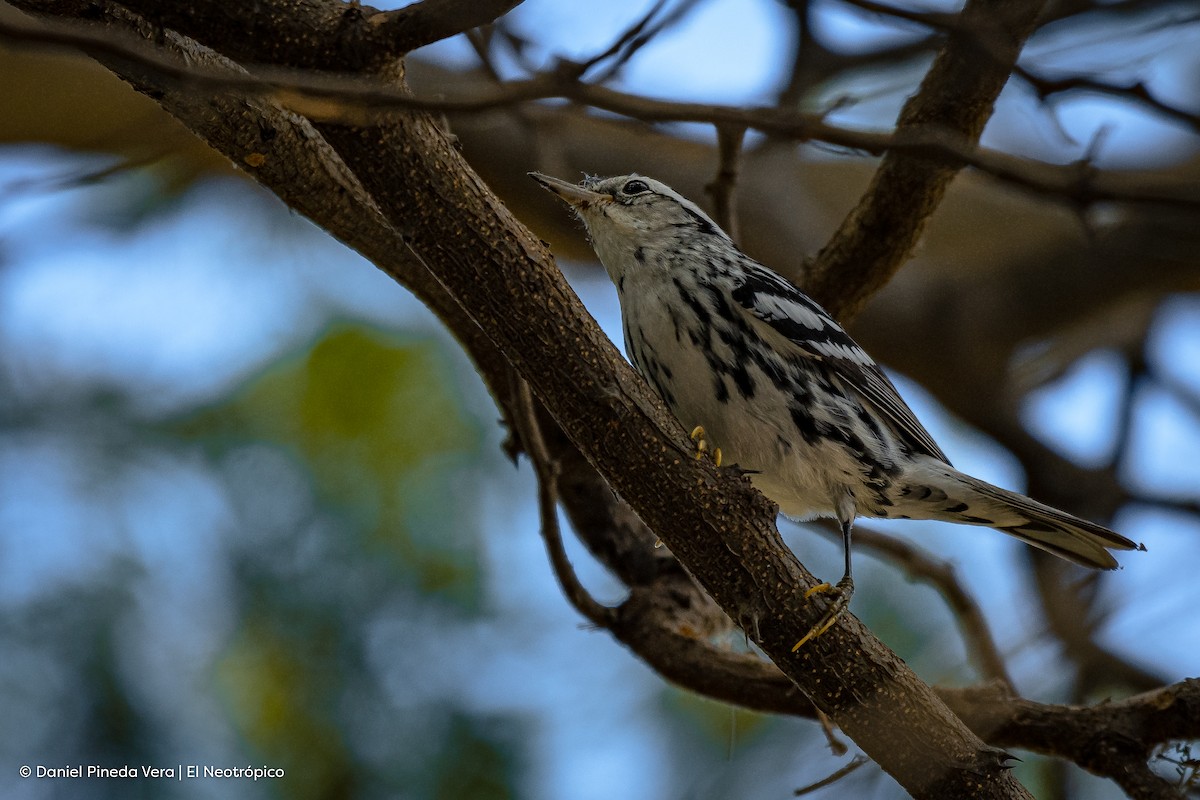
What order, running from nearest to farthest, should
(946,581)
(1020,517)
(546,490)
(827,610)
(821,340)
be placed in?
(827,610)
(821,340)
(1020,517)
(546,490)
(946,581)

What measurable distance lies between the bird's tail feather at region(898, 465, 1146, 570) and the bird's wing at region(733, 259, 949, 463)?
0.24 meters

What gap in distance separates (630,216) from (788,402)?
1.16m

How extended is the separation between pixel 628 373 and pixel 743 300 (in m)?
1.06

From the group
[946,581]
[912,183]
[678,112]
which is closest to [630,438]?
[678,112]

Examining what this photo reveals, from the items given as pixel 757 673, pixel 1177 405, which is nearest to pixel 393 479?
pixel 757 673

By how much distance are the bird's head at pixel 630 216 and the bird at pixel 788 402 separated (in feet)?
0.07

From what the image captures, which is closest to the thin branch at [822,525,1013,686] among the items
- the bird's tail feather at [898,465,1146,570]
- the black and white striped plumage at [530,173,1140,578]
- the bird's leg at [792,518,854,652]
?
the bird's tail feather at [898,465,1146,570]

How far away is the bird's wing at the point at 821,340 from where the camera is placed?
4.29m

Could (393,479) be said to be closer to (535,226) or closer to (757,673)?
(535,226)

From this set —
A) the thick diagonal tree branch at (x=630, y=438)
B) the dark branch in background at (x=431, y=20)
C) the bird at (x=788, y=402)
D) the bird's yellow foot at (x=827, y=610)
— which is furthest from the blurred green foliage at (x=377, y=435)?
the dark branch in background at (x=431, y=20)

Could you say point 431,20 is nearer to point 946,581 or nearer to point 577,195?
point 577,195

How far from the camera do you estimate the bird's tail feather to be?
431 centimetres

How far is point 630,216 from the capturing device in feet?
15.8

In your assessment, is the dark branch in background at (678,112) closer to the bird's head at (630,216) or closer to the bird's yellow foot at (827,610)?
the bird's yellow foot at (827,610)
